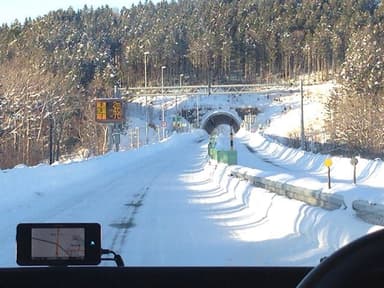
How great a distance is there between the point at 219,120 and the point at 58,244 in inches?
6193

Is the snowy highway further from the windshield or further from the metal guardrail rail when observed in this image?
the metal guardrail rail

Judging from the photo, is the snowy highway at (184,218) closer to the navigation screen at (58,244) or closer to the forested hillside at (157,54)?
the navigation screen at (58,244)

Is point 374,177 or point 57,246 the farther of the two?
point 374,177

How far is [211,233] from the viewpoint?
42.8 feet

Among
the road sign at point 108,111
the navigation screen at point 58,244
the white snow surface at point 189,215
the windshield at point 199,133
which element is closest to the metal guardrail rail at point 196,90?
the windshield at point 199,133

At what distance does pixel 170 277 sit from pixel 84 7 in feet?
586

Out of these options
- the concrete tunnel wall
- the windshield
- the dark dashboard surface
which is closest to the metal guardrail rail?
the windshield

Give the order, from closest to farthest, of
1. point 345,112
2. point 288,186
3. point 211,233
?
point 211,233 < point 288,186 < point 345,112

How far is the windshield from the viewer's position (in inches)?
486

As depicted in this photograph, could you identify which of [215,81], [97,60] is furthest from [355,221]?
[215,81]

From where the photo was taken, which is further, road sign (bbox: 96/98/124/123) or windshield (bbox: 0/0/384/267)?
road sign (bbox: 96/98/124/123)

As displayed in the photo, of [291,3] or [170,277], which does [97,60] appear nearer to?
[291,3]

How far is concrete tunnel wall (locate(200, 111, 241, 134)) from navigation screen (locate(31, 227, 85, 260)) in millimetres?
140995

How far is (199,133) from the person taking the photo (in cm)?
11475
